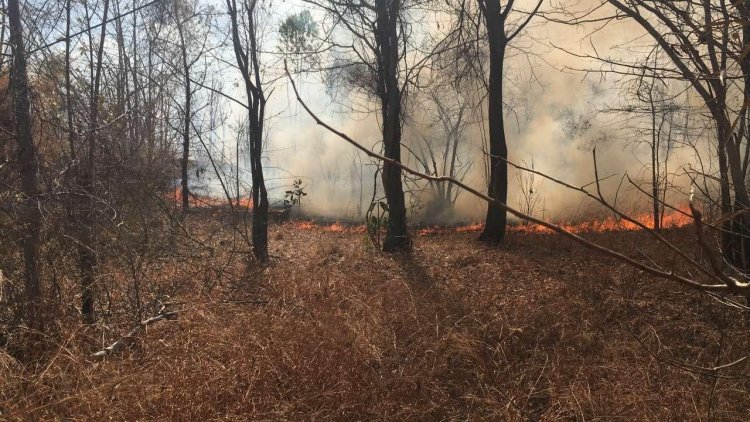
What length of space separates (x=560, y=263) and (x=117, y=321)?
5923mm

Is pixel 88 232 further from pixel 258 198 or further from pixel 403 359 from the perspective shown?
pixel 258 198

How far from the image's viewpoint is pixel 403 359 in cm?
422

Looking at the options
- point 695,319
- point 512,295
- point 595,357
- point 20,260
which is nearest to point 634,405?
point 595,357

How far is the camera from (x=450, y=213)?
23375 mm

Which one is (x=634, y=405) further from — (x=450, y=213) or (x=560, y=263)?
(x=450, y=213)

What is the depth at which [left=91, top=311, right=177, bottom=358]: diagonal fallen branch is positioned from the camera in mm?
4047

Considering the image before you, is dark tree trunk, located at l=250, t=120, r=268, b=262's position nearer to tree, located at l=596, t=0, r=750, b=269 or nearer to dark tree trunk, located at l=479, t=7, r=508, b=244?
dark tree trunk, located at l=479, t=7, r=508, b=244

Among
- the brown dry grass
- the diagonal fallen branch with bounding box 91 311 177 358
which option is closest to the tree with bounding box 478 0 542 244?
the brown dry grass

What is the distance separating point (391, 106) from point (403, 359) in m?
6.08

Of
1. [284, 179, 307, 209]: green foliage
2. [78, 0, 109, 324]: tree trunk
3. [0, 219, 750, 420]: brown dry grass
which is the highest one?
[284, 179, 307, 209]: green foliage

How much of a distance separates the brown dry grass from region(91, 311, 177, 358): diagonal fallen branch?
8cm

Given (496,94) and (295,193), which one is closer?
(496,94)

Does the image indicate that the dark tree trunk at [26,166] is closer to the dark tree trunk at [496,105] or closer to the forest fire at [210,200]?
the forest fire at [210,200]

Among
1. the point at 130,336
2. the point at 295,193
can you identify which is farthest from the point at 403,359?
the point at 295,193
